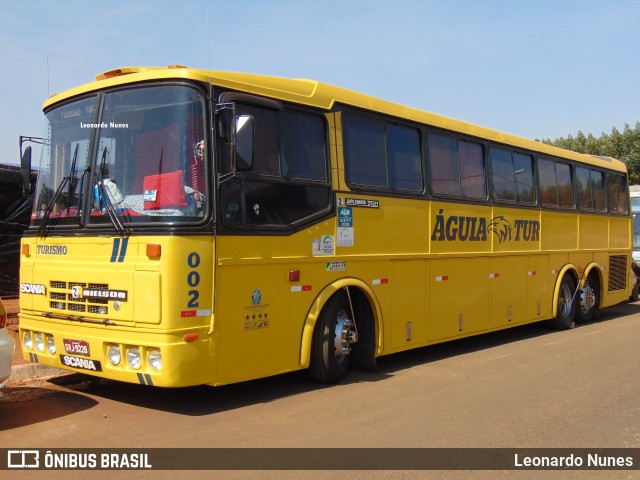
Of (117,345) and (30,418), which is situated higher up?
(117,345)

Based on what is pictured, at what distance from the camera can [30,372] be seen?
7.54 m

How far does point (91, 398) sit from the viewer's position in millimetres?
6914

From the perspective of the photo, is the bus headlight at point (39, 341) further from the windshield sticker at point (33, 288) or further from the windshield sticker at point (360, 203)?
the windshield sticker at point (360, 203)

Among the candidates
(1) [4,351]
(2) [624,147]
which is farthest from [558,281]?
(2) [624,147]

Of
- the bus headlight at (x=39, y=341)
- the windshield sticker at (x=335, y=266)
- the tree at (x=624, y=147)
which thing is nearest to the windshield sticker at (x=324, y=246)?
the windshield sticker at (x=335, y=266)

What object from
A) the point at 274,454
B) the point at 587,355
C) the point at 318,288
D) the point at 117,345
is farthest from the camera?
the point at 587,355

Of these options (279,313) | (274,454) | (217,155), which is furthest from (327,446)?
(217,155)

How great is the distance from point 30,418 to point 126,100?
10.5 ft

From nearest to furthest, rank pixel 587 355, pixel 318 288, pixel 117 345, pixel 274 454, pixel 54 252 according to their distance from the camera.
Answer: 1. pixel 274 454
2. pixel 117 345
3. pixel 54 252
4. pixel 318 288
5. pixel 587 355

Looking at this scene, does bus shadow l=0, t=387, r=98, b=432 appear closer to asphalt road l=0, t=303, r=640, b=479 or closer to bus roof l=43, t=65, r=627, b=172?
asphalt road l=0, t=303, r=640, b=479

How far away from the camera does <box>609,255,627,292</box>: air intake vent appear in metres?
15.0

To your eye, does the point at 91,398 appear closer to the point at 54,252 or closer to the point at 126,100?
the point at 54,252

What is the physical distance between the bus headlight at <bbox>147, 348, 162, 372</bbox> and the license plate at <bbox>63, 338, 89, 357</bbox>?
2.63 ft

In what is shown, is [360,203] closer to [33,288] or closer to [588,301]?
[33,288]
